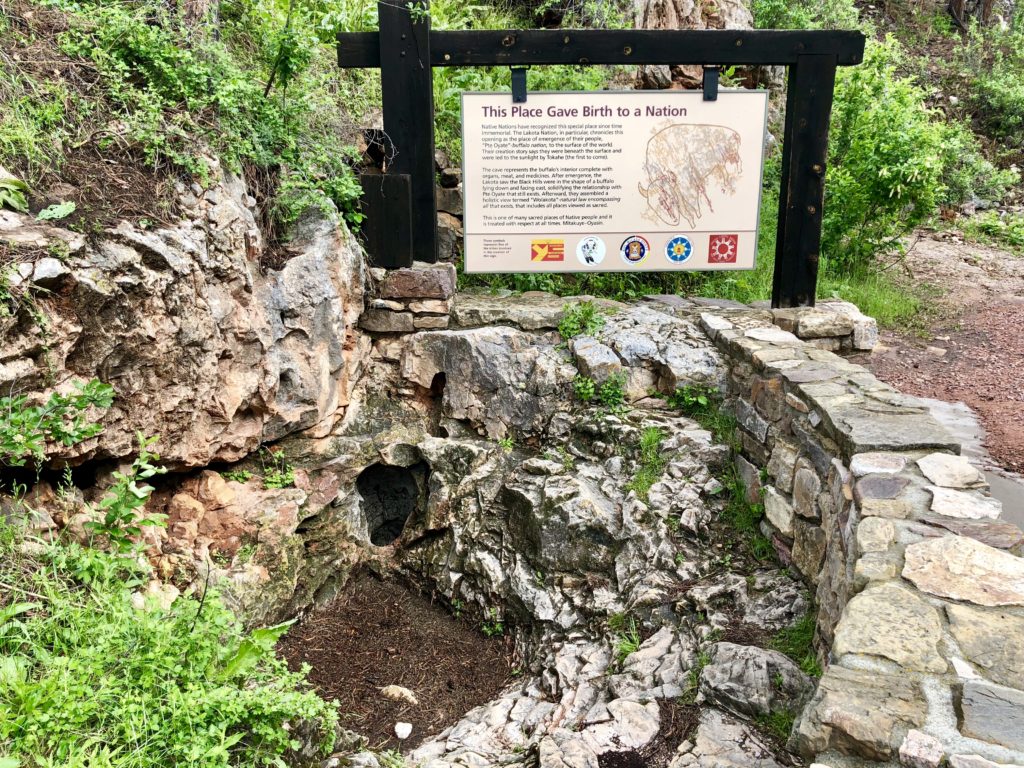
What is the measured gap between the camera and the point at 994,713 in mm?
2100

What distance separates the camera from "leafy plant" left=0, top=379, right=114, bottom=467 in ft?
10.3

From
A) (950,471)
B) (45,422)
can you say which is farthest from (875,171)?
(45,422)

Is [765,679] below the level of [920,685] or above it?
below

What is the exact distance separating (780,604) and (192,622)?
2.79 meters

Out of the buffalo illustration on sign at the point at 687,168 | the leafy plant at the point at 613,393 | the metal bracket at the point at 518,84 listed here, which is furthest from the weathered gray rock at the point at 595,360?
the metal bracket at the point at 518,84

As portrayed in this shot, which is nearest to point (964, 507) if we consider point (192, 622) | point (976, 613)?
point (976, 613)

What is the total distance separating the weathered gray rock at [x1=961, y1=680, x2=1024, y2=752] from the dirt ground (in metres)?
3.19

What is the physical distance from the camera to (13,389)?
335 centimetres

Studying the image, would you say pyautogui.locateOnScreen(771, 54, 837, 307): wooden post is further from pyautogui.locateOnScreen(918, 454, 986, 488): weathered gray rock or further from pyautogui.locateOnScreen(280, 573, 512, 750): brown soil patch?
pyautogui.locateOnScreen(280, 573, 512, 750): brown soil patch

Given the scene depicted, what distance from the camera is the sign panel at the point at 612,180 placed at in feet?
18.5

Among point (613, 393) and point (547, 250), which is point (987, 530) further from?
point (547, 250)

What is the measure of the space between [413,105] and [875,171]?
4.85m

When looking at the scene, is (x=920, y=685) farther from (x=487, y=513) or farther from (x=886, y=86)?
(x=886, y=86)

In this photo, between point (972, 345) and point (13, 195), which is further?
point (972, 345)
